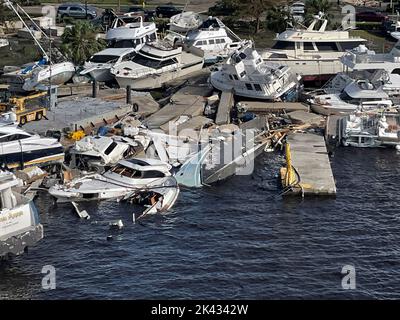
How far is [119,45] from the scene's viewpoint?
66875 mm

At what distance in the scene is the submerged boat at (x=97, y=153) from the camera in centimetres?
4469

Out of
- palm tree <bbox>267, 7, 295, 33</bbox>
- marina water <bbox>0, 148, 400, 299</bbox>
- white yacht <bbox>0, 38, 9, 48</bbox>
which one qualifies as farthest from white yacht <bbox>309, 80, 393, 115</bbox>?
white yacht <bbox>0, 38, 9, 48</bbox>

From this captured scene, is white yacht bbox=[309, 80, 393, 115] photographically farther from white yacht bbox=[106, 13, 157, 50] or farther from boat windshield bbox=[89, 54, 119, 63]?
white yacht bbox=[106, 13, 157, 50]

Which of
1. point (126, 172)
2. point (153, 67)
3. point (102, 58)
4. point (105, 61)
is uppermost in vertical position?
point (102, 58)

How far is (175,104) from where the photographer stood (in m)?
56.3

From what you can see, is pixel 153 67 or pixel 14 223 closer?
pixel 14 223

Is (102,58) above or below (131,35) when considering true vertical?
below

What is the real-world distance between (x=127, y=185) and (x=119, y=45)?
26.8 metres

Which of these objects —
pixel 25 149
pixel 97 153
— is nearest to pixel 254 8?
pixel 97 153

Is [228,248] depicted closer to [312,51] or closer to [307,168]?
[307,168]
